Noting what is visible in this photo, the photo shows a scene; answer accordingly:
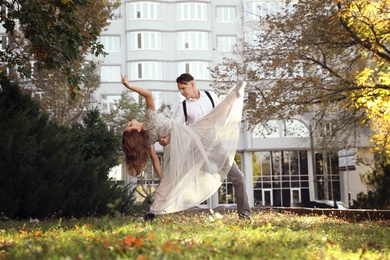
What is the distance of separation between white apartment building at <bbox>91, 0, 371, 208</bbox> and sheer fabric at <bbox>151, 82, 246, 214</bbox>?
178ft

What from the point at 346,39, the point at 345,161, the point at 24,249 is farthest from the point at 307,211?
the point at 24,249

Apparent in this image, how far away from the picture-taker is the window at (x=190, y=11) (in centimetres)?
6694

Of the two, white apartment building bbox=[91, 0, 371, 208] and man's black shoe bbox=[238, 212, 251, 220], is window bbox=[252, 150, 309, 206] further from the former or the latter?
man's black shoe bbox=[238, 212, 251, 220]

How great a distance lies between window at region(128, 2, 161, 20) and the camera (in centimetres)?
6612

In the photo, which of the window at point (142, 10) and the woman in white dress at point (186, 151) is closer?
the woman in white dress at point (186, 151)

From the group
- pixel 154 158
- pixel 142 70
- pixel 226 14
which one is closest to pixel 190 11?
pixel 226 14

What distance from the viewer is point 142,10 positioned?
66.2 meters

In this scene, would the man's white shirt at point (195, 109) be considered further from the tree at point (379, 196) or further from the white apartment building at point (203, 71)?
the white apartment building at point (203, 71)

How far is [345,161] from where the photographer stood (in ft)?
100

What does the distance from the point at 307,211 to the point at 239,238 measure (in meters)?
13.0

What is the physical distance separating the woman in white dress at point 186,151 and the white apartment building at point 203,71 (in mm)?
54266

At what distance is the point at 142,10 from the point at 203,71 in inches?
299

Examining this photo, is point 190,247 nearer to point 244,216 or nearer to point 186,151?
point 186,151

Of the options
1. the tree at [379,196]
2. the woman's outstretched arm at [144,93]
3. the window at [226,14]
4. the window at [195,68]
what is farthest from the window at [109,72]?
the woman's outstretched arm at [144,93]
